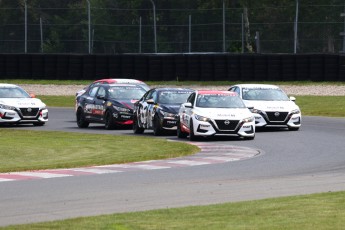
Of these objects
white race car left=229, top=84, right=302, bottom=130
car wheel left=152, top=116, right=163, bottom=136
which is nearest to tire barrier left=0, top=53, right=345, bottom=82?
white race car left=229, top=84, right=302, bottom=130

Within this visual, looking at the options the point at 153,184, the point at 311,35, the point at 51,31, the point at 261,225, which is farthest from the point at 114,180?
the point at 51,31

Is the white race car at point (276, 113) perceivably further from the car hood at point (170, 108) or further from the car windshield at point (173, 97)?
the car hood at point (170, 108)

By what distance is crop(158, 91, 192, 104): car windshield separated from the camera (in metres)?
28.7

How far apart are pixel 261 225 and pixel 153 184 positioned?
191 inches

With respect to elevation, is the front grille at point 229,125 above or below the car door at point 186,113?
below

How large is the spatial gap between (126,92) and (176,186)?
55.5 ft

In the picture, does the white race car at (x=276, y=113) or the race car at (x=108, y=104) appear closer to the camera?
the white race car at (x=276, y=113)

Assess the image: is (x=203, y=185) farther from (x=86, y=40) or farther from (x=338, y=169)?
(x=86, y=40)

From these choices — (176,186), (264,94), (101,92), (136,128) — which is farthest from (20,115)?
(176,186)

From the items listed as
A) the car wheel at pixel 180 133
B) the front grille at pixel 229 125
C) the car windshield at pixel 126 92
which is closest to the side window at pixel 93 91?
the car windshield at pixel 126 92

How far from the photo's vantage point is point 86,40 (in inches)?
1917

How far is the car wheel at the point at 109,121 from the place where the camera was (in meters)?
30.9

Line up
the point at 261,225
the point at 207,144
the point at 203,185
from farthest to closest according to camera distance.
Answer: the point at 207,144, the point at 203,185, the point at 261,225

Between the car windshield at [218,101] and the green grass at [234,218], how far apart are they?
13.8m
